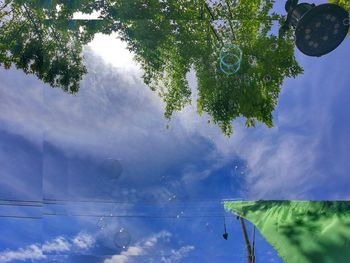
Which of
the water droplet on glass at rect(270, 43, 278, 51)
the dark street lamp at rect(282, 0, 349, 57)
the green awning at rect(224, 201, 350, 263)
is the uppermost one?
the water droplet on glass at rect(270, 43, 278, 51)

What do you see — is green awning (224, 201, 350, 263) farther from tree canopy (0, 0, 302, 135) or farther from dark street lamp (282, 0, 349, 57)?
→ tree canopy (0, 0, 302, 135)

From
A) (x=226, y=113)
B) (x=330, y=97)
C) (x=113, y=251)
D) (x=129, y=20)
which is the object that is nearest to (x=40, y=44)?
(x=129, y=20)

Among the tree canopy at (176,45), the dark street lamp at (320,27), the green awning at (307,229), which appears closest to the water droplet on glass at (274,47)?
the tree canopy at (176,45)

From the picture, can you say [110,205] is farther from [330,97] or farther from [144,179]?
[330,97]

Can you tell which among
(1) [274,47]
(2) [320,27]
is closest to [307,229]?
(2) [320,27]

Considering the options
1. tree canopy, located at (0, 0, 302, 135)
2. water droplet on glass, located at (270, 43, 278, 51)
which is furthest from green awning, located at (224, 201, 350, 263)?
water droplet on glass, located at (270, 43, 278, 51)

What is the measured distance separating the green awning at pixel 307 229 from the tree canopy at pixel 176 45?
12.9 feet

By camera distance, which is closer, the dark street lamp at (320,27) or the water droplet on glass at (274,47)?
the dark street lamp at (320,27)

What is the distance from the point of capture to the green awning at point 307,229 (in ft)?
7.13

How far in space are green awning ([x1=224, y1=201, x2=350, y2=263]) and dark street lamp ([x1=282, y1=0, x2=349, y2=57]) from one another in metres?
2.49

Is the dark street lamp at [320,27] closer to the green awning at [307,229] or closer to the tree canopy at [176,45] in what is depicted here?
the tree canopy at [176,45]

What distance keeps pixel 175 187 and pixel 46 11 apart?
3.94 meters

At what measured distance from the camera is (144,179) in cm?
665

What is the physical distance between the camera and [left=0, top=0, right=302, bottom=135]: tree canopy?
602cm
